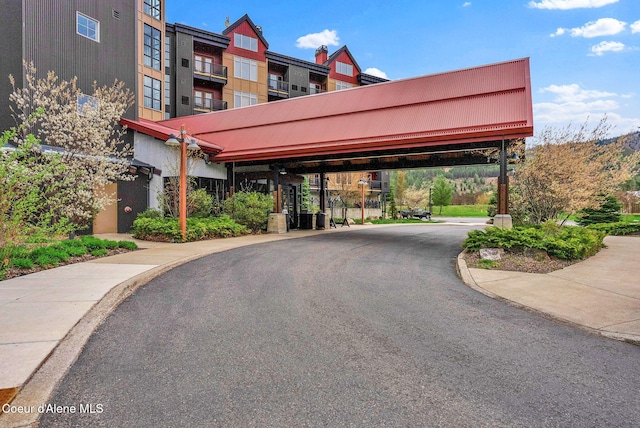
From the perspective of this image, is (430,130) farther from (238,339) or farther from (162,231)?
(238,339)

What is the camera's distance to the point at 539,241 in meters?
9.54

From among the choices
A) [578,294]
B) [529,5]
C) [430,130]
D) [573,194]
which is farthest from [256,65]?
[578,294]

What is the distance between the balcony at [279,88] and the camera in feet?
122

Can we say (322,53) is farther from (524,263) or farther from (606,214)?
(524,263)

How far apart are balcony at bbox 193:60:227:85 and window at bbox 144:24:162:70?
16.6 ft

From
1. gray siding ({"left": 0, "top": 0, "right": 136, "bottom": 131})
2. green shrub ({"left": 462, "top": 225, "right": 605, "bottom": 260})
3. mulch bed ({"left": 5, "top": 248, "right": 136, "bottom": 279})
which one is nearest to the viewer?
mulch bed ({"left": 5, "top": 248, "right": 136, "bottom": 279})

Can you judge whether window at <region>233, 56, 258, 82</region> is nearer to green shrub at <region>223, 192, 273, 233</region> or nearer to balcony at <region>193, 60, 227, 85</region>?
balcony at <region>193, 60, 227, 85</region>

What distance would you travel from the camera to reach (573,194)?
11539mm

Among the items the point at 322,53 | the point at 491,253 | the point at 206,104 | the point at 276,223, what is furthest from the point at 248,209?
the point at 322,53

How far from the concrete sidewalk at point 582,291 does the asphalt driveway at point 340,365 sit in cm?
41

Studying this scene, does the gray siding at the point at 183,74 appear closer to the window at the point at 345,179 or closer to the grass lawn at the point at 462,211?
the window at the point at 345,179

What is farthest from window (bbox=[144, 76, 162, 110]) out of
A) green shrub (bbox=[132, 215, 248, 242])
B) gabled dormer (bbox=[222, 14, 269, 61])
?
green shrub (bbox=[132, 215, 248, 242])

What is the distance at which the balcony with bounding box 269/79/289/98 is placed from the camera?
37312 millimetres

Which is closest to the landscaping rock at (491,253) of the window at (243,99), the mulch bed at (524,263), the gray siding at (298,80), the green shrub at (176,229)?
the mulch bed at (524,263)
